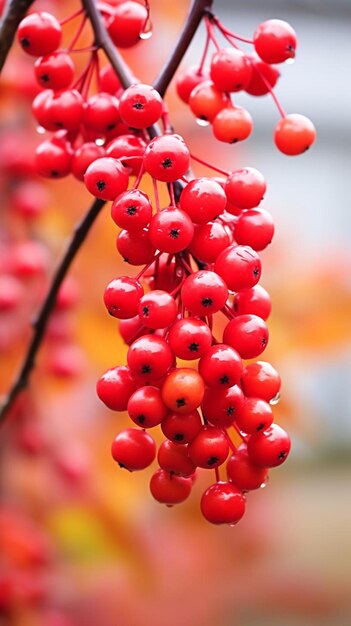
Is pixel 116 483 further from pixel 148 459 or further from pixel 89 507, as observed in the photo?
pixel 148 459

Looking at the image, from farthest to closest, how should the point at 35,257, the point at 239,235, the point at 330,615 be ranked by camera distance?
the point at 330,615 < the point at 35,257 < the point at 239,235

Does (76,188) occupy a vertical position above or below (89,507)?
above

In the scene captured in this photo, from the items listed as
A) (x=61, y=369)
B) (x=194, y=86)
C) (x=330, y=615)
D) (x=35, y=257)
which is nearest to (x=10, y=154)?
(x=35, y=257)

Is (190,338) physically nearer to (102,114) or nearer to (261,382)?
(261,382)

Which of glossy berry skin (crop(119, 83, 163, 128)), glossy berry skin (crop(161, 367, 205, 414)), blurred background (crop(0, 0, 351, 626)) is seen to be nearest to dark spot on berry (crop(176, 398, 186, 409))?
glossy berry skin (crop(161, 367, 205, 414))

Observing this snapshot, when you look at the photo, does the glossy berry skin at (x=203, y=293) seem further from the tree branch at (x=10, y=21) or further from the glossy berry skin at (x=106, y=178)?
the tree branch at (x=10, y=21)

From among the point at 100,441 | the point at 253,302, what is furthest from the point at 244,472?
the point at 100,441

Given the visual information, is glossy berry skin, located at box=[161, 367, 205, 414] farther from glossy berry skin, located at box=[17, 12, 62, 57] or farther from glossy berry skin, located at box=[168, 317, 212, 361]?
glossy berry skin, located at box=[17, 12, 62, 57]
